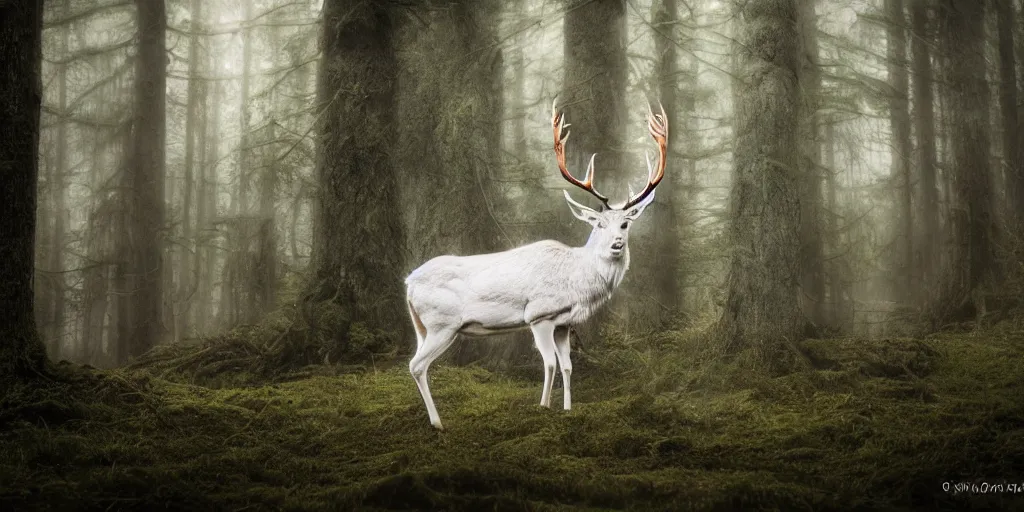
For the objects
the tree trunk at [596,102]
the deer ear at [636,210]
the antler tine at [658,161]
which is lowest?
the deer ear at [636,210]

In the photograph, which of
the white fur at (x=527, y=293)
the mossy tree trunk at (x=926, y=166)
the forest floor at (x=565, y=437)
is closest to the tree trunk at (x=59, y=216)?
the forest floor at (x=565, y=437)

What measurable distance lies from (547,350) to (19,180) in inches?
210

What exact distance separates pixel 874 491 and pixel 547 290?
3106mm

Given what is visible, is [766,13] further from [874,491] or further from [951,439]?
[874,491]

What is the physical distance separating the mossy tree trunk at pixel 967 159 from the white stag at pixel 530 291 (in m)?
5.84

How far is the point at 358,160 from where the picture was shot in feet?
32.7

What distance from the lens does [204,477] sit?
5086 millimetres

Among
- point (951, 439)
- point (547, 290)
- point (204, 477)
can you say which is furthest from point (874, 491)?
point (204, 477)

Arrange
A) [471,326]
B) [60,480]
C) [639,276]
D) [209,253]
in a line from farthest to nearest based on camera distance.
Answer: [209,253] < [639,276] < [471,326] < [60,480]

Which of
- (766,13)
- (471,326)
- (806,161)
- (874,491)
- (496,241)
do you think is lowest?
(874,491)

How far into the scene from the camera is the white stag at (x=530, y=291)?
6547mm

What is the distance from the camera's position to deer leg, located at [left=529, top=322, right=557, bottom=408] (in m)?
6.48

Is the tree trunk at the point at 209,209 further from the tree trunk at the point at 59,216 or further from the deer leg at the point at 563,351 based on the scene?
the deer leg at the point at 563,351

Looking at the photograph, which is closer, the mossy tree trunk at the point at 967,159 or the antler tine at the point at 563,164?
the antler tine at the point at 563,164
